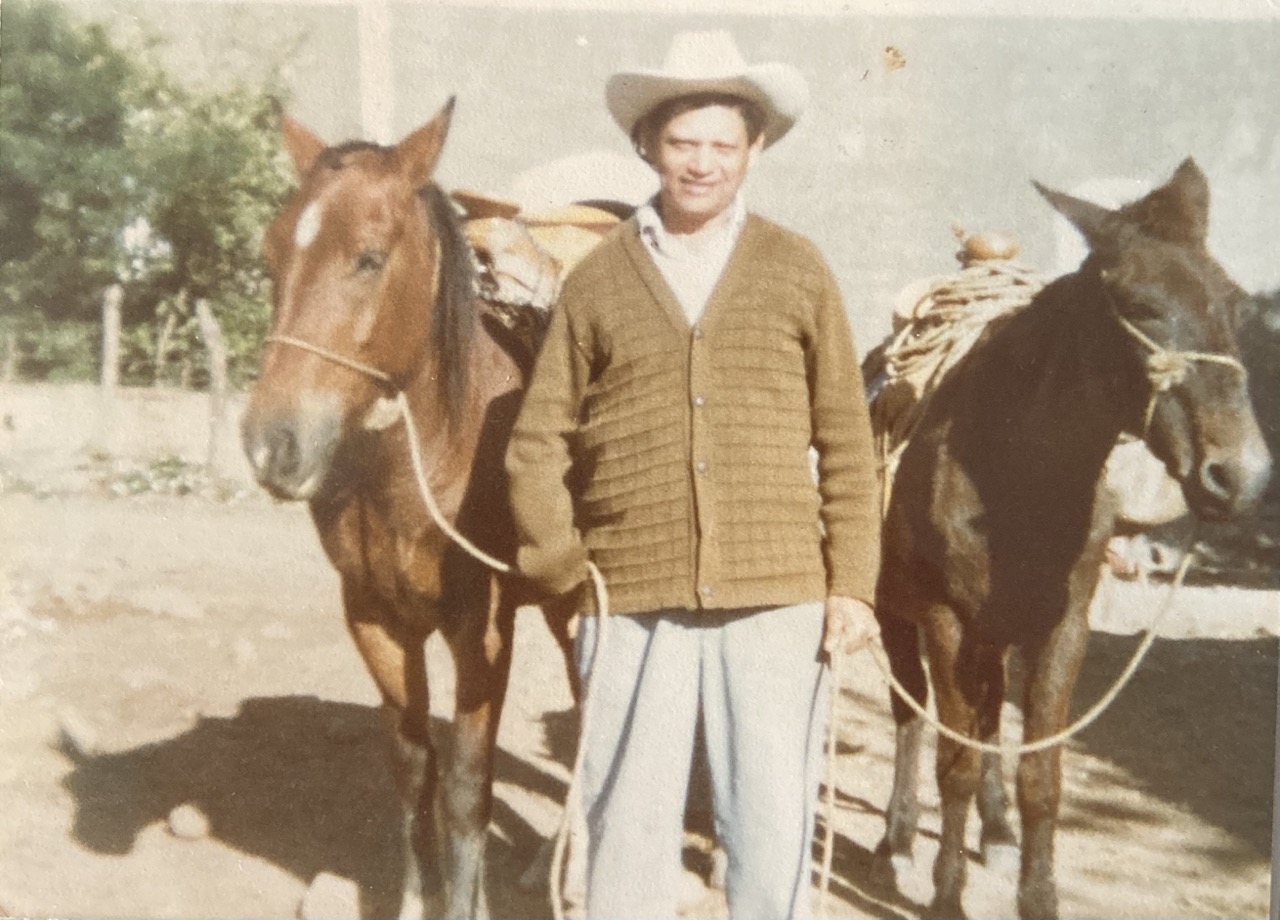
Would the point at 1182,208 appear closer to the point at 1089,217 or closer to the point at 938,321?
the point at 1089,217

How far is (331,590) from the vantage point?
3523mm

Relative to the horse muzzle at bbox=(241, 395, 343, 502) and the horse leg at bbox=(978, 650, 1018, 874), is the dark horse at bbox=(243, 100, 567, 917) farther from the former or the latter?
the horse leg at bbox=(978, 650, 1018, 874)

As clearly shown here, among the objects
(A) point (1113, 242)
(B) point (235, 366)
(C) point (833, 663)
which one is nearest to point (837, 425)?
(C) point (833, 663)

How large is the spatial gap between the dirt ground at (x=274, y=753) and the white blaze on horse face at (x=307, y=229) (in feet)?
4.68

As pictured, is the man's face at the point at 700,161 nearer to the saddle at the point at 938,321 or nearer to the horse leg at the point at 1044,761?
the saddle at the point at 938,321

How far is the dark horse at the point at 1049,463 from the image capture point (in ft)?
7.12

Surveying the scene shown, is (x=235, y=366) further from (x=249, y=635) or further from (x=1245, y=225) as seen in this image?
(x=1245, y=225)

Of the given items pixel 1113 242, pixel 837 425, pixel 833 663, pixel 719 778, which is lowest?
pixel 719 778

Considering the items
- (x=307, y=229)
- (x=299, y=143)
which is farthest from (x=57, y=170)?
(x=307, y=229)

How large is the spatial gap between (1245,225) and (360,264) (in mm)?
2164

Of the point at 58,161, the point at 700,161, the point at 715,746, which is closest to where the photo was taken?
the point at 700,161

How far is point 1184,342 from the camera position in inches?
85.5

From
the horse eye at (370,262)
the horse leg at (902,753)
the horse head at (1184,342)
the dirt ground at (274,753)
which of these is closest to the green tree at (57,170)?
the dirt ground at (274,753)

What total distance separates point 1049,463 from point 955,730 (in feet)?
2.33
